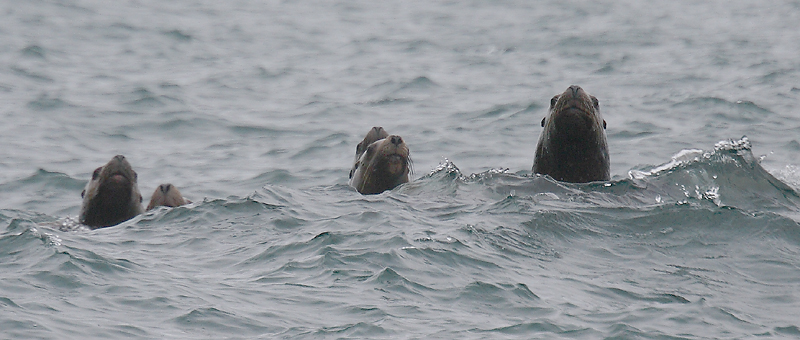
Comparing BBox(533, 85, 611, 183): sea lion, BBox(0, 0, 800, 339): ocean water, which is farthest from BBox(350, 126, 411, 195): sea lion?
BBox(533, 85, 611, 183): sea lion

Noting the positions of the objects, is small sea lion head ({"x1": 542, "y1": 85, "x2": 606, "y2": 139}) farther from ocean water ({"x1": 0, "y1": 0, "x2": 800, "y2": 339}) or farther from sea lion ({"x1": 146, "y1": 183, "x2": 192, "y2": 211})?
sea lion ({"x1": 146, "y1": 183, "x2": 192, "y2": 211})

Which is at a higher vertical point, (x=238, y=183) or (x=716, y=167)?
(x=716, y=167)

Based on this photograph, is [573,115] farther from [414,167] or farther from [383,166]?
[414,167]

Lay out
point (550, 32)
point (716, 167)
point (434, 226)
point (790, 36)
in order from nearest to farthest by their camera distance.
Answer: point (434, 226) → point (716, 167) → point (790, 36) → point (550, 32)

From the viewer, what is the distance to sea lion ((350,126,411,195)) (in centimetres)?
1048

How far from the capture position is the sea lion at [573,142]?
9.69 m

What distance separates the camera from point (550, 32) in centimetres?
2484

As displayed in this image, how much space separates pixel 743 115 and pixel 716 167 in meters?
6.26

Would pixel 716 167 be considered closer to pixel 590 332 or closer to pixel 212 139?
pixel 590 332

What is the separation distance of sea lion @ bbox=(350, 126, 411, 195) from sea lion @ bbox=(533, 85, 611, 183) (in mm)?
1309

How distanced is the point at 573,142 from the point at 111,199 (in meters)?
4.27

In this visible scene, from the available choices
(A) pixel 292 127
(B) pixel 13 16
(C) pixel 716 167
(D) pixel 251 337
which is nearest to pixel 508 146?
(A) pixel 292 127

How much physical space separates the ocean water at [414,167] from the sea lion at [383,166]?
307 millimetres

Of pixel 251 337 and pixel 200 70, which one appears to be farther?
pixel 200 70
